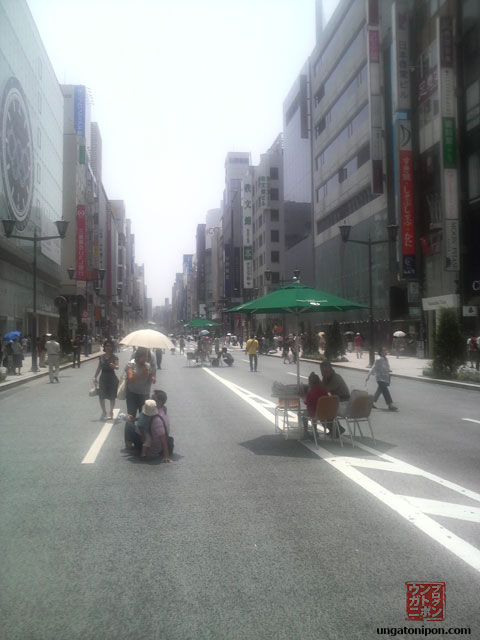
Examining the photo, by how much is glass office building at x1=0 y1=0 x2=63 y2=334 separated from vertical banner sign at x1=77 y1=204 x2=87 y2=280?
1072 centimetres

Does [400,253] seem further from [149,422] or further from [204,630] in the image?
[204,630]

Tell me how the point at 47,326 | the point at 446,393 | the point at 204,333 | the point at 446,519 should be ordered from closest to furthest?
the point at 446,519, the point at 446,393, the point at 204,333, the point at 47,326

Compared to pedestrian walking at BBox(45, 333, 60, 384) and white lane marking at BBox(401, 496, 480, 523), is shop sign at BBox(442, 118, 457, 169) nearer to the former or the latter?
pedestrian walking at BBox(45, 333, 60, 384)

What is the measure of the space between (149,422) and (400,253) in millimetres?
37255

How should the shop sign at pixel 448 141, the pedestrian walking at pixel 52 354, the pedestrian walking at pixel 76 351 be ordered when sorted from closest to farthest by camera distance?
the pedestrian walking at pixel 52 354 < the pedestrian walking at pixel 76 351 < the shop sign at pixel 448 141

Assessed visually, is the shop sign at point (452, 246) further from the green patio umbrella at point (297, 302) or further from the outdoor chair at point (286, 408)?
the outdoor chair at point (286, 408)

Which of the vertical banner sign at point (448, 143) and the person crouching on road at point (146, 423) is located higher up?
the vertical banner sign at point (448, 143)

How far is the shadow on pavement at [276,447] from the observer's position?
9.59m

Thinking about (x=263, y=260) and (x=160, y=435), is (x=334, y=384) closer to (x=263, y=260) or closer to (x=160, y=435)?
(x=160, y=435)

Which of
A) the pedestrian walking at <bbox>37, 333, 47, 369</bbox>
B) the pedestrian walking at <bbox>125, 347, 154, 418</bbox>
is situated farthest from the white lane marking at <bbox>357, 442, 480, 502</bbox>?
the pedestrian walking at <bbox>37, 333, 47, 369</bbox>

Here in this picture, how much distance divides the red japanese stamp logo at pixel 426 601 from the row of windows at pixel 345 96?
53123 millimetres

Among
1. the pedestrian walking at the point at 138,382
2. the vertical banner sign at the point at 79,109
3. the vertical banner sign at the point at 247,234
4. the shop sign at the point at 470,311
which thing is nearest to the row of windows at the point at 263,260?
the vertical banner sign at the point at 247,234

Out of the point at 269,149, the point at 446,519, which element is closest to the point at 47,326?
the point at 269,149

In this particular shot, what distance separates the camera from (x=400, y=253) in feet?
144
